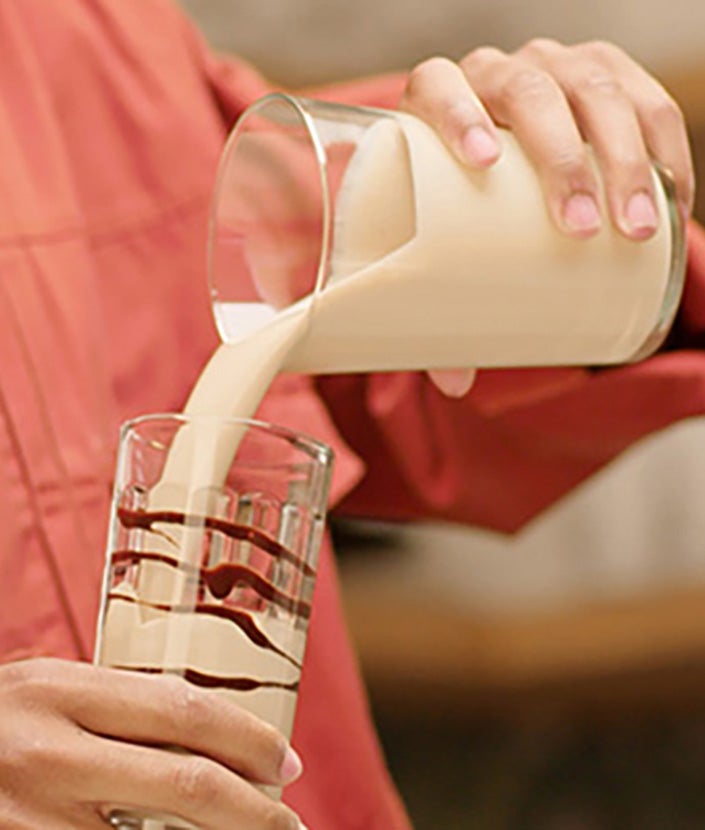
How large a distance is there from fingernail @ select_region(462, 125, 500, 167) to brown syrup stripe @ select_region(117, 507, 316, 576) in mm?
161

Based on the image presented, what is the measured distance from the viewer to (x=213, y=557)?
18.3 inches

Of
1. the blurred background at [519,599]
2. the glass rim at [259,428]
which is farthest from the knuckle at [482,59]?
the blurred background at [519,599]

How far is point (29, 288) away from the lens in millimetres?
706

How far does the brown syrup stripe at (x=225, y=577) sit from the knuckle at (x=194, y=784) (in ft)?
0.15

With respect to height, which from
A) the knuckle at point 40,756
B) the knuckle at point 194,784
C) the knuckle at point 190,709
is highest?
the knuckle at point 190,709

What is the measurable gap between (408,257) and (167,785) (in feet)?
0.64

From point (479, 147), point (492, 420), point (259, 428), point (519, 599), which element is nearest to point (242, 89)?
point (492, 420)

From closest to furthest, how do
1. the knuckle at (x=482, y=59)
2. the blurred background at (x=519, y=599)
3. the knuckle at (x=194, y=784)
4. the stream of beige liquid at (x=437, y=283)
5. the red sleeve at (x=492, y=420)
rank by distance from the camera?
1. the knuckle at (x=194, y=784)
2. the stream of beige liquid at (x=437, y=283)
3. the knuckle at (x=482, y=59)
4. the red sleeve at (x=492, y=420)
5. the blurred background at (x=519, y=599)

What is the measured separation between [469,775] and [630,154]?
3.61ft

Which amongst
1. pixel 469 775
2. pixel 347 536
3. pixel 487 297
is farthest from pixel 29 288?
pixel 469 775

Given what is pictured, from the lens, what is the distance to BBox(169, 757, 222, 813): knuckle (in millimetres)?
450

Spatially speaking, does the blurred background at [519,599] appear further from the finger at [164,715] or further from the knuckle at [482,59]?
the finger at [164,715]

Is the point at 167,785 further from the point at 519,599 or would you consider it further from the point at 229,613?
the point at 519,599

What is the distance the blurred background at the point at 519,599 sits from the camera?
150 centimetres
